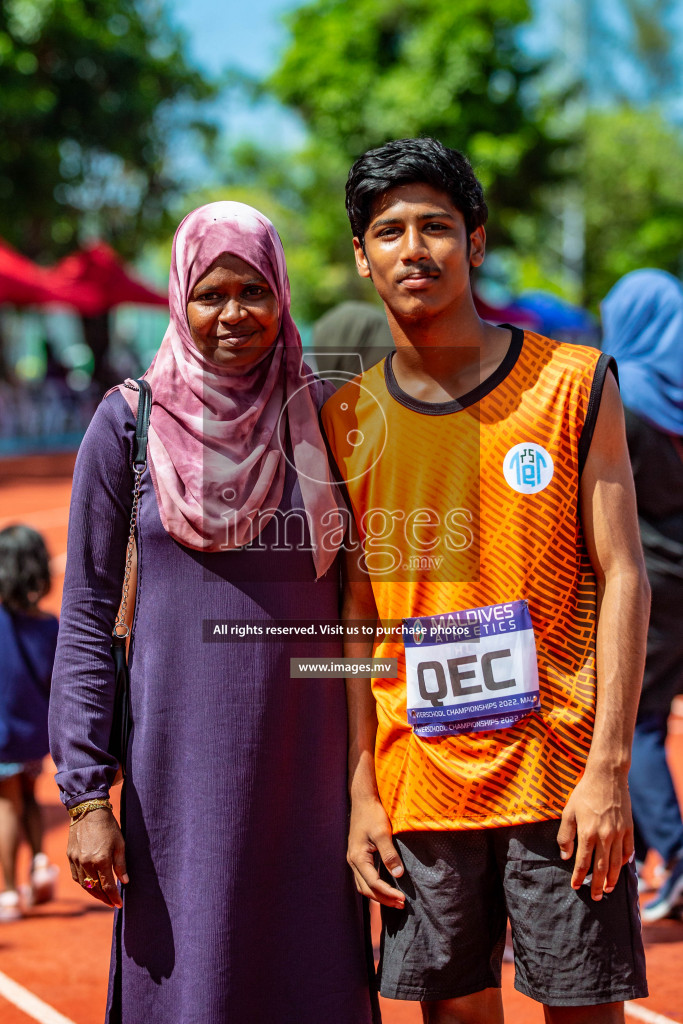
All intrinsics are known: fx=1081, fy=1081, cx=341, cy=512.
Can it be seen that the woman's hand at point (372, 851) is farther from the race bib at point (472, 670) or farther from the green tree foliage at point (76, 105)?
the green tree foliage at point (76, 105)

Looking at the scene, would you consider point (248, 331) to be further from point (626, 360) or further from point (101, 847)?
point (626, 360)

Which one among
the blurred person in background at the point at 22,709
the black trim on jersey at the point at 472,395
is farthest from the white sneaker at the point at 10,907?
the black trim on jersey at the point at 472,395

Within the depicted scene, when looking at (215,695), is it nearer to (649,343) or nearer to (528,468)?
(528,468)

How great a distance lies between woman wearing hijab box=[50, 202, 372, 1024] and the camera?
7.60 feet

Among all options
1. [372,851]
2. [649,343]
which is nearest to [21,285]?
[649,343]

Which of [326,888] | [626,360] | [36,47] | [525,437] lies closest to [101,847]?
[326,888]

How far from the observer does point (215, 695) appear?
7.64 feet

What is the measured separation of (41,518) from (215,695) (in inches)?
450

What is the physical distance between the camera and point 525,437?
2223mm

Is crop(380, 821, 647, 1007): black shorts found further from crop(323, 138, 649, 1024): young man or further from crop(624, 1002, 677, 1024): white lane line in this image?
crop(624, 1002, 677, 1024): white lane line

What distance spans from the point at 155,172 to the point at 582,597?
26.0 m

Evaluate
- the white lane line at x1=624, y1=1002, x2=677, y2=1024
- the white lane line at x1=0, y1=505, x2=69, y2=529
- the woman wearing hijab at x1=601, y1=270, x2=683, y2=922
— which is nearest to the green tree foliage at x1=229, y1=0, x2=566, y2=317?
the white lane line at x1=0, y1=505, x2=69, y2=529

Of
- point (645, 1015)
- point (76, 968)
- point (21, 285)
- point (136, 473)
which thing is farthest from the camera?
point (21, 285)

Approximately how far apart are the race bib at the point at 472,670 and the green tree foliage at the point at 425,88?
1966cm
